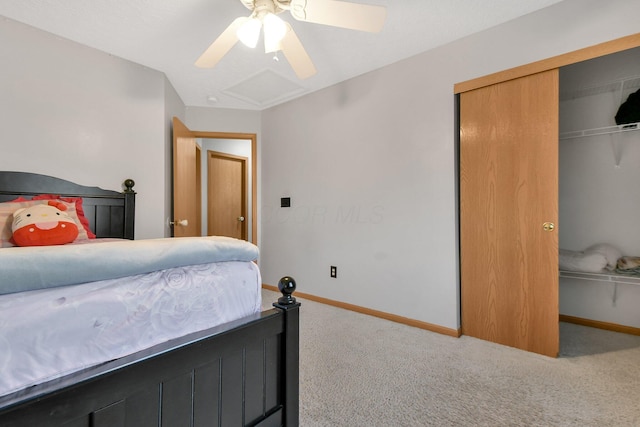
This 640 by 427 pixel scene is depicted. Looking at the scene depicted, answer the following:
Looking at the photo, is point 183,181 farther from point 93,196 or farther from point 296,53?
point 296,53

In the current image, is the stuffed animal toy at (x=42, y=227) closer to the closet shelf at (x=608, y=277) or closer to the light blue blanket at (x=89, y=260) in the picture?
the light blue blanket at (x=89, y=260)

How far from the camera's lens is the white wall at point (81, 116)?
203 cm

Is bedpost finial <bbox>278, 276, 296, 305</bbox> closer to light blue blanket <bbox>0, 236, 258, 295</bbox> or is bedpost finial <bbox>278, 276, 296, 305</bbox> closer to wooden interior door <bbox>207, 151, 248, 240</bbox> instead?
light blue blanket <bbox>0, 236, 258, 295</bbox>

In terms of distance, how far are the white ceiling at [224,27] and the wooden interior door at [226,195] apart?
1.69 m

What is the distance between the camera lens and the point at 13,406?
0.53 metres

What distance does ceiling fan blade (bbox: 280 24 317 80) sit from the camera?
169 cm

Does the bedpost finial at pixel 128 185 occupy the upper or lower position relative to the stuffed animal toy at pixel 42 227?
upper

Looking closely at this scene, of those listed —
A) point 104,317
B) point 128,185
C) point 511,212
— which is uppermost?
point 128,185

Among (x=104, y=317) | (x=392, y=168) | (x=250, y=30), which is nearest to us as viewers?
(x=104, y=317)

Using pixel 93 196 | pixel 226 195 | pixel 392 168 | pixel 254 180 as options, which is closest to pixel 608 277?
pixel 392 168

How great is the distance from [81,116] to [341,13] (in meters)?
2.17

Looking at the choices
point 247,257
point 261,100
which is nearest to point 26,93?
point 261,100

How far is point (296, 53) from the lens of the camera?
1819 mm

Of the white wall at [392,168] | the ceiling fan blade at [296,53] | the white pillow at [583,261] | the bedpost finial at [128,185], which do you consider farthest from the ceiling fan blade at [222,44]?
the white pillow at [583,261]
